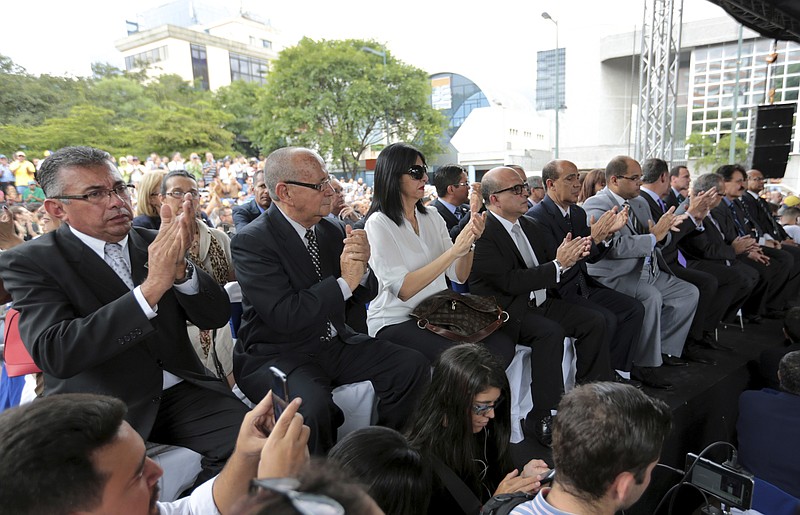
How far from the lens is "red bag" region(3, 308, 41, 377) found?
5.99ft

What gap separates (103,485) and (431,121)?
23.2m

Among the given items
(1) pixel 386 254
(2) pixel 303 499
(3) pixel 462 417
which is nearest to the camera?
(2) pixel 303 499

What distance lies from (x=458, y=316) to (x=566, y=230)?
1597 mm

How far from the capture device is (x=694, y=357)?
4336 millimetres

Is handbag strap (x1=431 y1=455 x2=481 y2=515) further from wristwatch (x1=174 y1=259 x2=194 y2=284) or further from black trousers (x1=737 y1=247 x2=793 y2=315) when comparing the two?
black trousers (x1=737 y1=247 x2=793 y2=315)

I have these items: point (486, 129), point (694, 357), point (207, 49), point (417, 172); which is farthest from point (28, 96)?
point (486, 129)

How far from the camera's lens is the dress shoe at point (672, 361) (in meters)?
4.23

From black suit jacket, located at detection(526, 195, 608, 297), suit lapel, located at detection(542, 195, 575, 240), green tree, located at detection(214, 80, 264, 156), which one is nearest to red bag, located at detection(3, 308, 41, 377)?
black suit jacket, located at detection(526, 195, 608, 297)

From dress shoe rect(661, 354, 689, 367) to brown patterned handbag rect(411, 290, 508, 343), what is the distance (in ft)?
7.52

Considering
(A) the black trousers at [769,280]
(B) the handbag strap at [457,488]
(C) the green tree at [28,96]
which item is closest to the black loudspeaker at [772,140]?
(A) the black trousers at [769,280]

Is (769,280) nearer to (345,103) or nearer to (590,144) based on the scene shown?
(345,103)

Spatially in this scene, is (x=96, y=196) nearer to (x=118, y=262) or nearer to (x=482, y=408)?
(x=118, y=262)

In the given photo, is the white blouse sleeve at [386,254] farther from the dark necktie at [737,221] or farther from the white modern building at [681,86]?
the white modern building at [681,86]

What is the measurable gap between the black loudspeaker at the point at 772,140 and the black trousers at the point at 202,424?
1074cm
